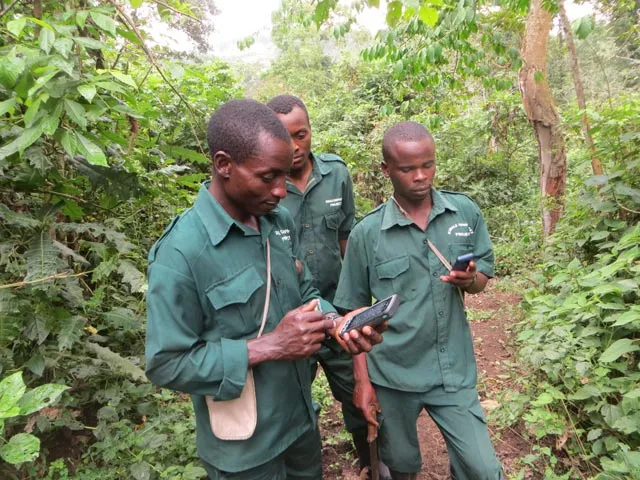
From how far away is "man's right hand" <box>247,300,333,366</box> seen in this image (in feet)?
4.94

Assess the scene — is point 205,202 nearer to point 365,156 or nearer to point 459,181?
point 365,156

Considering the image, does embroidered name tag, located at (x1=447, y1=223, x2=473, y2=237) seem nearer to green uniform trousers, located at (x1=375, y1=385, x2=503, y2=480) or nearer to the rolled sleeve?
green uniform trousers, located at (x1=375, y1=385, x2=503, y2=480)

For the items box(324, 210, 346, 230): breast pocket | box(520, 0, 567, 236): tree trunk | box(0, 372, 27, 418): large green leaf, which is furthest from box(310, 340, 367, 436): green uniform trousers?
box(520, 0, 567, 236): tree trunk

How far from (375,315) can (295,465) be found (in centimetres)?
94

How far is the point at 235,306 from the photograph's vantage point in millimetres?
1608

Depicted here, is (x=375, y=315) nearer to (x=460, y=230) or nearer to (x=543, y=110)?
(x=460, y=230)

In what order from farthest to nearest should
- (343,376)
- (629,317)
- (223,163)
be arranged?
(343,376) → (629,317) → (223,163)

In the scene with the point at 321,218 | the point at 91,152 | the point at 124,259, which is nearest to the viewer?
the point at 91,152

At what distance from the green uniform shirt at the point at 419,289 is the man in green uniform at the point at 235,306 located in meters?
0.53

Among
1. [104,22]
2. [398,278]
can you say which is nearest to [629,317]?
[398,278]

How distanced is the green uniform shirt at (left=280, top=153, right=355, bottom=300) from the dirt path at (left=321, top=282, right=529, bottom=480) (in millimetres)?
1196

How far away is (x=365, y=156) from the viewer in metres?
8.38

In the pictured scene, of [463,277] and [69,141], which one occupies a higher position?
[69,141]

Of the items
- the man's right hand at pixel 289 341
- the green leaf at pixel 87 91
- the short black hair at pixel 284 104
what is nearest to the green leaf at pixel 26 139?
the green leaf at pixel 87 91
